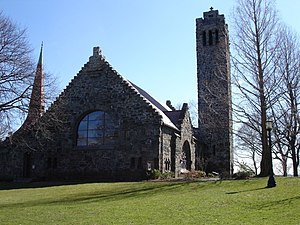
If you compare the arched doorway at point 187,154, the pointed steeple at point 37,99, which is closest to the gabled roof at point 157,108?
the arched doorway at point 187,154

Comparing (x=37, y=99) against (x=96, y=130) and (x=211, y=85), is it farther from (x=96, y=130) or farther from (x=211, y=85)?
(x=211, y=85)

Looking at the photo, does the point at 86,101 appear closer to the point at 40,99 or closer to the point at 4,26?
the point at 40,99

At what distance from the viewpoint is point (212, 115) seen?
115ft

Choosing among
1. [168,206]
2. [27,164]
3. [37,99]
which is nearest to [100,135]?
[37,99]

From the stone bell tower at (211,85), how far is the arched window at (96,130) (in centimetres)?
976

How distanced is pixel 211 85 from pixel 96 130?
13.7 m

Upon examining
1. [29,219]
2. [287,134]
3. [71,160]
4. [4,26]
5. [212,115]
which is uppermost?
[4,26]

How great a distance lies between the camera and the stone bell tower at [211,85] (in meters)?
36.6

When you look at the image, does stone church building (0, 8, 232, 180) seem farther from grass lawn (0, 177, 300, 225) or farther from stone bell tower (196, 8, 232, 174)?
grass lawn (0, 177, 300, 225)

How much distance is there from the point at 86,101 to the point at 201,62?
1514cm

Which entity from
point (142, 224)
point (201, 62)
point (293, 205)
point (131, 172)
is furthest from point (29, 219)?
point (201, 62)

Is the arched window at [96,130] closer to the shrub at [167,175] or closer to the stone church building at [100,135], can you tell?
the stone church building at [100,135]

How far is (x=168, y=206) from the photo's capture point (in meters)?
12.9

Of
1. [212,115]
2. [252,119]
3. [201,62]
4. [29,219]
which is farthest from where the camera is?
[201,62]
